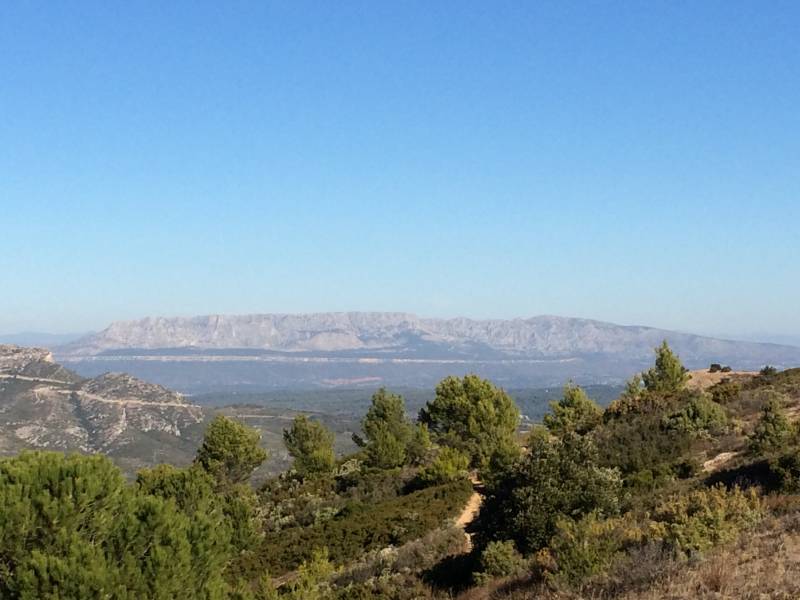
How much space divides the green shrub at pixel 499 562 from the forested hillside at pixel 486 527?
64 millimetres

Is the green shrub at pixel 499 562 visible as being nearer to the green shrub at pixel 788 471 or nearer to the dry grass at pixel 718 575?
the dry grass at pixel 718 575

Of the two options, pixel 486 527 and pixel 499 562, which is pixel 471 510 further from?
pixel 499 562

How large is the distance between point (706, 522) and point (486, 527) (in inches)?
346

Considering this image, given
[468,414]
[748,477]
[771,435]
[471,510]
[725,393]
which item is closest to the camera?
[748,477]

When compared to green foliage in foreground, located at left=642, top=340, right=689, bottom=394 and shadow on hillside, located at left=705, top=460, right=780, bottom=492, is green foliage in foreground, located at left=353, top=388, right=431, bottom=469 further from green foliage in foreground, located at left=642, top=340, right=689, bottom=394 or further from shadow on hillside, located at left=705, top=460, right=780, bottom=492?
shadow on hillside, located at left=705, top=460, right=780, bottom=492

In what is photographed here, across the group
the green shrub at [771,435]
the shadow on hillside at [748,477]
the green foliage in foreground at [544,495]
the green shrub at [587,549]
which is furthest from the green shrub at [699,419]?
the green shrub at [587,549]

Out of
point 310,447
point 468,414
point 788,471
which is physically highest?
point 788,471

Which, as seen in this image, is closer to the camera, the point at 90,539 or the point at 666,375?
the point at 90,539

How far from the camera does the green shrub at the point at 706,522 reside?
14.8 m

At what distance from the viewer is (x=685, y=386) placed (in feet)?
207

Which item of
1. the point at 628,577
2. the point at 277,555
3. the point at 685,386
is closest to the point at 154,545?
the point at 628,577

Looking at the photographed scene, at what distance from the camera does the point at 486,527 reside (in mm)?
22781

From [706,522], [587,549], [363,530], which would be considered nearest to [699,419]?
[363,530]

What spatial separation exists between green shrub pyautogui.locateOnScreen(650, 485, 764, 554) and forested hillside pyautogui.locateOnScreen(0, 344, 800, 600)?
0.16ft
